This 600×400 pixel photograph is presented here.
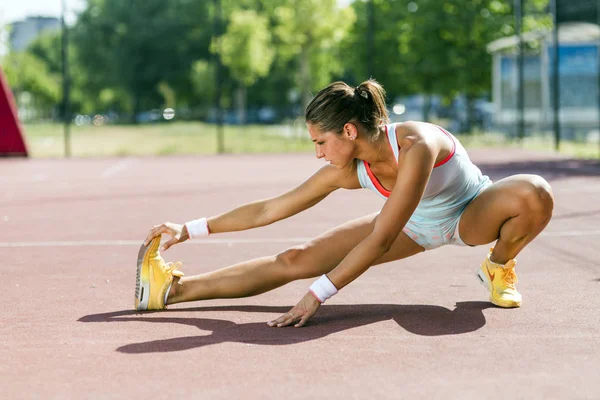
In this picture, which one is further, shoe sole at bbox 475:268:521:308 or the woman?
shoe sole at bbox 475:268:521:308

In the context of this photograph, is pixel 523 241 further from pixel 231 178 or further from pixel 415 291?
pixel 231 178

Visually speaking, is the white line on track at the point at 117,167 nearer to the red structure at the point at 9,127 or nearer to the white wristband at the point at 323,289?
the red structure at the point at 9,127

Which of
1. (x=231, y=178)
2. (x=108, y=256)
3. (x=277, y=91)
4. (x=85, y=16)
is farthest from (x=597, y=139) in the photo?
(x=85, y=16)

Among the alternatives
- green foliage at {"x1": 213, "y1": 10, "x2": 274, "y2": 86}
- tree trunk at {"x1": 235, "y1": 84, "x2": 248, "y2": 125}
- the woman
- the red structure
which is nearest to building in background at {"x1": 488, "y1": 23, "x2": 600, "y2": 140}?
green foliage at {"x1": 213, "y1": 10, "x2": 274, "y2": 86}

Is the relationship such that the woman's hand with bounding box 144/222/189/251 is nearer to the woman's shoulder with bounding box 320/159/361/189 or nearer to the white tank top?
the woman's shoulder with bounding box 320/159/361/189

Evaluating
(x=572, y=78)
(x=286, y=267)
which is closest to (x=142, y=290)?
(x=286, y=267)

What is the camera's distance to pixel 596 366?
3480 millimetres

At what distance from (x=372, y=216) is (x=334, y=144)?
87cm

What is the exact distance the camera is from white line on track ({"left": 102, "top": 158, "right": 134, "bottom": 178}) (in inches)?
663

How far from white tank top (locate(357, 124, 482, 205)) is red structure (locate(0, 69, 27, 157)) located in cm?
1613

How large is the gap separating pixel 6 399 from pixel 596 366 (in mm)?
2099

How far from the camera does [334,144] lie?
413cm

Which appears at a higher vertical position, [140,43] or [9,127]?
[140,43]

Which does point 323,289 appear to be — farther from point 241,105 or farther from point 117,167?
point 241,105
